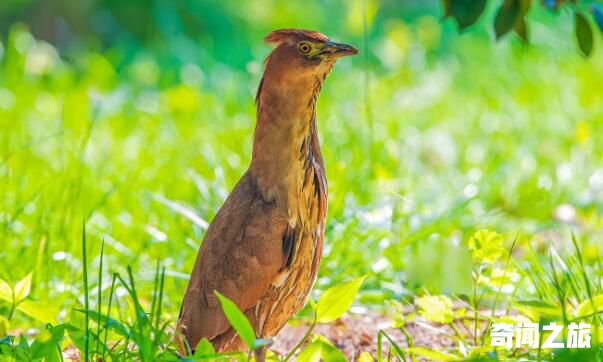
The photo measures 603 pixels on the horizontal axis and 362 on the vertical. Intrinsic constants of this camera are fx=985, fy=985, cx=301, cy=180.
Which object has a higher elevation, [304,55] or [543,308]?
[304,55]

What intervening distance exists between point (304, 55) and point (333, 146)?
1.93 meters

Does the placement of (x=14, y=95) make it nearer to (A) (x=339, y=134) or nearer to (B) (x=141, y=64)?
(B) (x=141, y=64)

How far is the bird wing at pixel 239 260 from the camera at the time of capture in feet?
7.03

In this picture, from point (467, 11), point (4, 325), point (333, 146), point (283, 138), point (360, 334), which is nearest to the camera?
point (283, 138)

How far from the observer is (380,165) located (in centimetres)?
387

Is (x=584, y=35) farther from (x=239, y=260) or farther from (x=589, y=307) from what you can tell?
(x=239, y=260)

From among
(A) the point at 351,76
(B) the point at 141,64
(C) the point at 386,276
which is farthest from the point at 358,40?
(C) the point at 386,276

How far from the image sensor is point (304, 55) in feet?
6.83

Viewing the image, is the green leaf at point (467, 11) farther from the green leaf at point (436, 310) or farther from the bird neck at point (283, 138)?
the green leaf at point (436, 310)

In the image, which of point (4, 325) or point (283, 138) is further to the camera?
point (4, 325)

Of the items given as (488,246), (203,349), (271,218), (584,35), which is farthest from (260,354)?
(584,35)

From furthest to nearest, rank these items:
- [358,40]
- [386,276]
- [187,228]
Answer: [358,40]
[187,228]
[386,276]

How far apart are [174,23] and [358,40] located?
72.7 inches

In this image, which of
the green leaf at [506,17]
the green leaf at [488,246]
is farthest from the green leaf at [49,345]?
the green leaf at [506,17]
